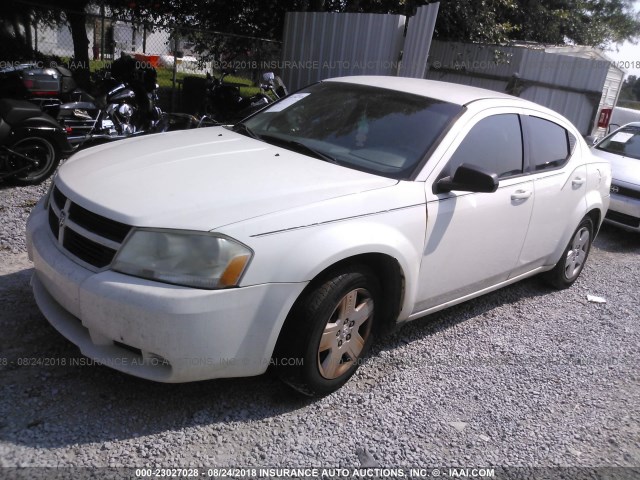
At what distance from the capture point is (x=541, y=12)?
14.3 metres

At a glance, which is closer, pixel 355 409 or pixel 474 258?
pixel 355 409

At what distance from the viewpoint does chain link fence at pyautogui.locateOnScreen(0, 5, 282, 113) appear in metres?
10.1

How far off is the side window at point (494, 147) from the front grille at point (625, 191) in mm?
3987

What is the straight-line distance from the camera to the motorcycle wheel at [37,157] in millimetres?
5758

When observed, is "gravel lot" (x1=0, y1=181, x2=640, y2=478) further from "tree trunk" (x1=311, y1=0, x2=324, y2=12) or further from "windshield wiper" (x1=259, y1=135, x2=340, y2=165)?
"tree trunk" (x1=311, y1=0, x2=324, y2=12)

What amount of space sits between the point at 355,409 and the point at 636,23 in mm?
25277

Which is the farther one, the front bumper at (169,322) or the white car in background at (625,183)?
the white car in background at (625,183)

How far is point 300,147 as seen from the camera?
12.1 ft

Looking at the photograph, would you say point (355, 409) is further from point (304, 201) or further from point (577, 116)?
point (577, 116)

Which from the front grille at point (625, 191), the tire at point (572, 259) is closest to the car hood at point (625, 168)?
the front grille at point (625, 191)

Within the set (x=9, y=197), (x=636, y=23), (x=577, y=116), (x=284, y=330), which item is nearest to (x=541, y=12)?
(x=577, y=116)

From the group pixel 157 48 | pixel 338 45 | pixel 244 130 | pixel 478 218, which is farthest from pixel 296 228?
pixel 157 48

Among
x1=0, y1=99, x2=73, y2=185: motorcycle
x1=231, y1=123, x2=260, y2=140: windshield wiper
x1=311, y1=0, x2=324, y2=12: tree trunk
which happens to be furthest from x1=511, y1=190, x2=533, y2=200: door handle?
x1=311, y1=0, x2=324, y2=12: tree trunk

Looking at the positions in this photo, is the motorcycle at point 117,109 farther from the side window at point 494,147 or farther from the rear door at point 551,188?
the rear door at point 551,188
